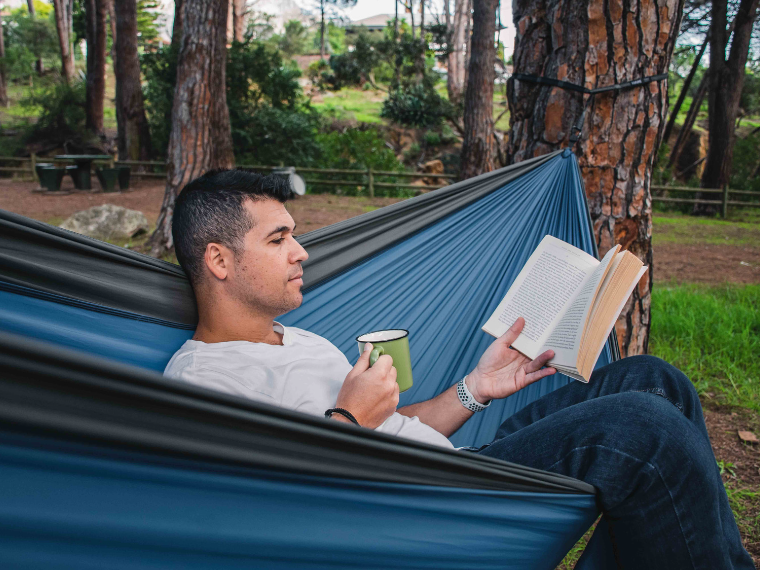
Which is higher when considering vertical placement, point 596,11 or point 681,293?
point 596,11

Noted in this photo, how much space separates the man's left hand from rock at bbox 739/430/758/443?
131cm

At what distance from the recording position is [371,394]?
111 cm

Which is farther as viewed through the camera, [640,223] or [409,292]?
[640,223]

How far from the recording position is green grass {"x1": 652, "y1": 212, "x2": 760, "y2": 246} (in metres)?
6.80

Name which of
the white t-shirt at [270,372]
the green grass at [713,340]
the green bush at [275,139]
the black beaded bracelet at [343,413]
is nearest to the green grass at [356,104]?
the green bush at [275,139]

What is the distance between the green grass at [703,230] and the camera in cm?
680

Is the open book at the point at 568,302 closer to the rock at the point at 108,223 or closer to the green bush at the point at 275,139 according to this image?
the rock at the point at 108,223

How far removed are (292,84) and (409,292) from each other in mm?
10311

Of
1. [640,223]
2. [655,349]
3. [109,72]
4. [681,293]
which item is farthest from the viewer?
[109,72]

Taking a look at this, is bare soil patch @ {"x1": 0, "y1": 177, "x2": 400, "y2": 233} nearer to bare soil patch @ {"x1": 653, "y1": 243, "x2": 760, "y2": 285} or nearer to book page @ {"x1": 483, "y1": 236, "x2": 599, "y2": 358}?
bare soil patch @ {"x1": 653, "y1": 243, "x2": 760, "y2": 285}

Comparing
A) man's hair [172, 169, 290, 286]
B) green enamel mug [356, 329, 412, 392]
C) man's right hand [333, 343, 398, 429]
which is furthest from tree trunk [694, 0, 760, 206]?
man's right hand [333, 343, 398, 429]

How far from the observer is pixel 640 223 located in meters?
2.14

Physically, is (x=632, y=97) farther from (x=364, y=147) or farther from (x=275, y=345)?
(x=364, y=147)

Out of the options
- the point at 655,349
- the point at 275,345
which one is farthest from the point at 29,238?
the point at 655,349
